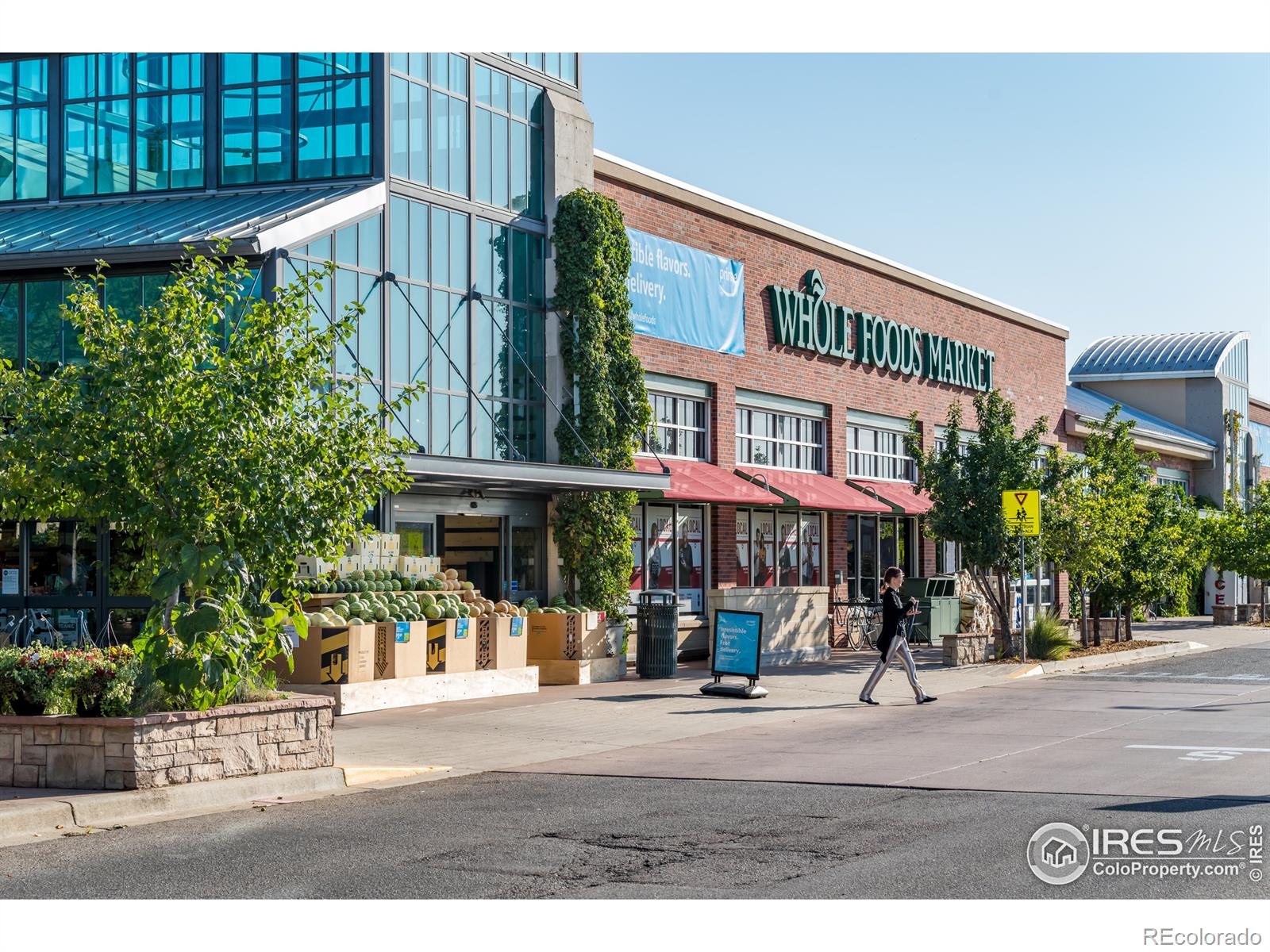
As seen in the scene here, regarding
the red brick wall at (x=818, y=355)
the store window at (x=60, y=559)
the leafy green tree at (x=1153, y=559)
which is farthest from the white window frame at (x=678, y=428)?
the store window at (x=60, y=559)

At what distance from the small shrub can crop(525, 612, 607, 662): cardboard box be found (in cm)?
926

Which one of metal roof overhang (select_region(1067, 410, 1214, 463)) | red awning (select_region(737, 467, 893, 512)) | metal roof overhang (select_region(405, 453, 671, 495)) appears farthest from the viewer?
metal roof overhang (select_region(1067, 410, 1214, 463))

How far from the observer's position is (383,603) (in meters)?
18.6

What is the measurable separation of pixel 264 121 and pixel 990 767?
15.2m

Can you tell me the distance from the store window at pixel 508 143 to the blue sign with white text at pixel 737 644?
8274mm

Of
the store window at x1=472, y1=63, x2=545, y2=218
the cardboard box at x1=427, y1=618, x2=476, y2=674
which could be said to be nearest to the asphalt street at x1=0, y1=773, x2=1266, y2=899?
the cardboard box at x1=427, y1=618, x2=476, y2=674

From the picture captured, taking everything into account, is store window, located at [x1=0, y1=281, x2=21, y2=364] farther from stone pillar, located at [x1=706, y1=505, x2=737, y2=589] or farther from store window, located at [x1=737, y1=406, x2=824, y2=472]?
store window, located at [x1=737, y1=406, x2=824, y2=472]

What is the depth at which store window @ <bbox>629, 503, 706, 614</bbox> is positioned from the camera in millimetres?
26719

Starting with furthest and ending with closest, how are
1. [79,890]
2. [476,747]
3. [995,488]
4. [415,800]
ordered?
[995,488], [476,747], [415,800], [79,890]

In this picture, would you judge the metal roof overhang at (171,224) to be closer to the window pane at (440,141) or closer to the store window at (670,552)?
the window pane at (440,141)

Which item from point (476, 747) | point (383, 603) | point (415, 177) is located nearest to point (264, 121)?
point (415, 177)

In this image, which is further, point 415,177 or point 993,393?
point 993,393

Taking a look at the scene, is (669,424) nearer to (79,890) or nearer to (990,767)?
(990,767)

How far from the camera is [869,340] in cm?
3438
